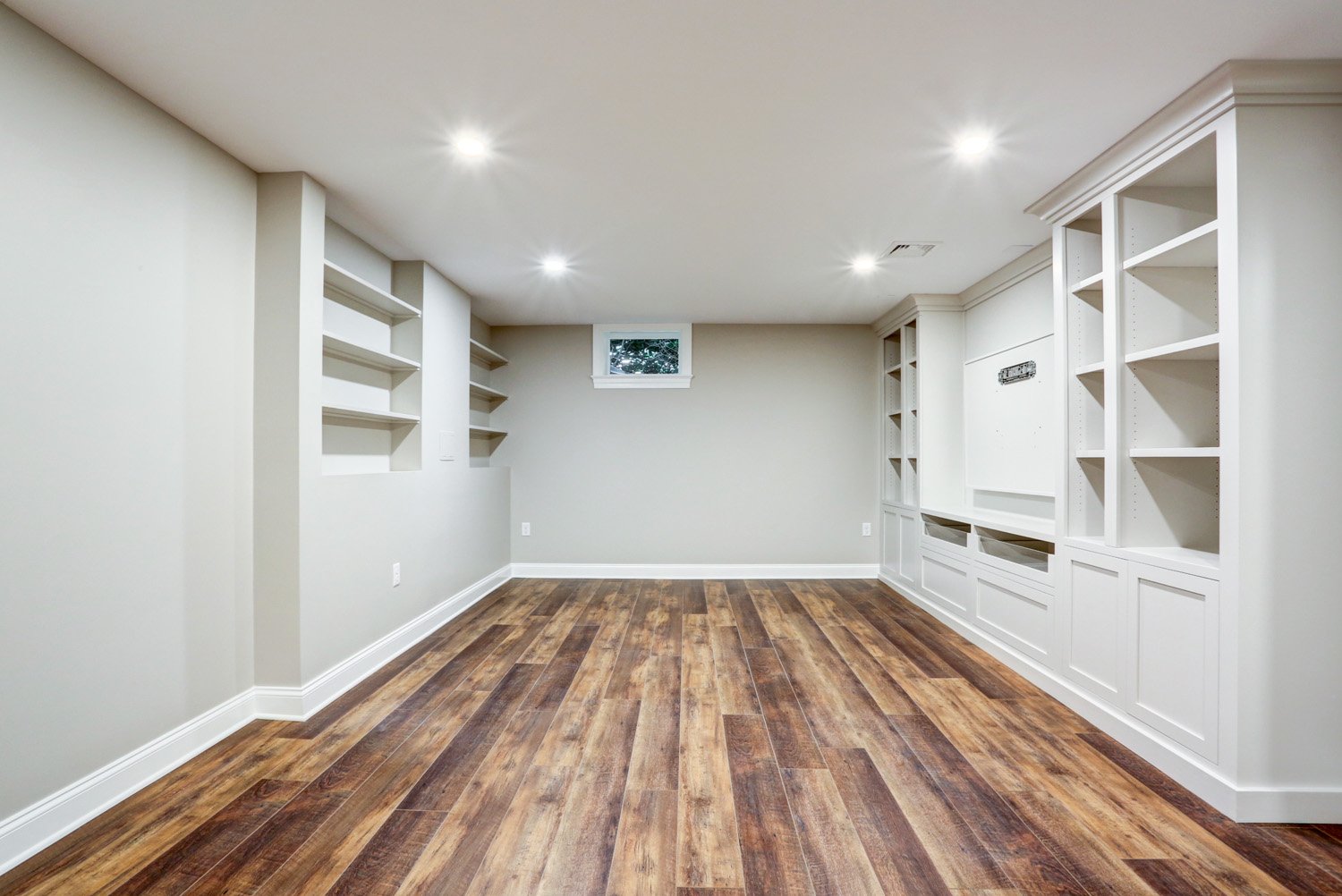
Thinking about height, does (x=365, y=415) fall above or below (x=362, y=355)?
below

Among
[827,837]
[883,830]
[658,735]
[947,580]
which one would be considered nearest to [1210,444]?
[947,580]

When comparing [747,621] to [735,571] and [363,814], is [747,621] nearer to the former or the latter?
[735,571]

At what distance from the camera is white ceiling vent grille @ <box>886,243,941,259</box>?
11.5ft

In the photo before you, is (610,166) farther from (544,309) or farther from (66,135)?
(544,309)

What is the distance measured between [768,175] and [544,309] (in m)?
2.82

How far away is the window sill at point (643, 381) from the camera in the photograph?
555cm

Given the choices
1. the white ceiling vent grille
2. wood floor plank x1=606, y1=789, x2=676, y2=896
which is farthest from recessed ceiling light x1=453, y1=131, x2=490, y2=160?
wood floor plank x1=606, y1=789, x2=676, y2=896

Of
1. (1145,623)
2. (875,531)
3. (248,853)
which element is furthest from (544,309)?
(1145,623)

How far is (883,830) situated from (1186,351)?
195 centimetres

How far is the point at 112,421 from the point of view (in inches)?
75.6

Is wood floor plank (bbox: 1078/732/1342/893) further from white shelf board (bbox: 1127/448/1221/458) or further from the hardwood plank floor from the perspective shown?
white shelf board (bbox: 1127/448/1221/458)

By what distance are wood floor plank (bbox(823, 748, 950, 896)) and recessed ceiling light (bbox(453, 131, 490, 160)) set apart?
2.71 m

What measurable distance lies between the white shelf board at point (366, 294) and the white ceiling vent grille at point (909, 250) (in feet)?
9.69

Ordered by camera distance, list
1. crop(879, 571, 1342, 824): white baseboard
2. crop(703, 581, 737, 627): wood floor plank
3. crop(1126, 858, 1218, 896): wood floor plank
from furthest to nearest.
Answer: crop(703, 581, 737, 627): wood floor plank, crop(879, 571, 1342, 824): white baseboard, crop(1126, 858, 1218, 896): wood floor plank
